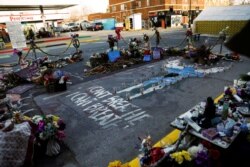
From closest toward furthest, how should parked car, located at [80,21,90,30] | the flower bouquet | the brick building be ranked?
1. the flower bouquet
2. the brick building
3. parked car, located at [80,21,90,30]

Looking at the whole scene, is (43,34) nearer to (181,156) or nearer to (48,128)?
(48,128)

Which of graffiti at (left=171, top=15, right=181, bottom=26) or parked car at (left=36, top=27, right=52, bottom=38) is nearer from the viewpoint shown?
parked car at (left=36, top=27, right=52, bottom=38)

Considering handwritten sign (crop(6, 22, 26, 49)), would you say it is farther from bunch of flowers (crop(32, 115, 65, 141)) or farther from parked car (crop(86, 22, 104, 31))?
parked car (crop(86, 22, 104, 31))

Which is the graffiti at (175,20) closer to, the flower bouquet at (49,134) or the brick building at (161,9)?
the brick building at (161,9)

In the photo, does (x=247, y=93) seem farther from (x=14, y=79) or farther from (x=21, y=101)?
(x=14, y=79)

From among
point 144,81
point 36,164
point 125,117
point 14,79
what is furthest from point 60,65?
point 36,164

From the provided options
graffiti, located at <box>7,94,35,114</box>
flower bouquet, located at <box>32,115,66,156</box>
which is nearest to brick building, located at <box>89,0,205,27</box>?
graffiti, located at <box>7,94,35,114</box>

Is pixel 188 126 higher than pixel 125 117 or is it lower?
higher

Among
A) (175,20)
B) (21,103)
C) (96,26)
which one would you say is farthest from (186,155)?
(96,26)

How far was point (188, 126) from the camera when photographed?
418cm

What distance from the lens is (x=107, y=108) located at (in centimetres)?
677

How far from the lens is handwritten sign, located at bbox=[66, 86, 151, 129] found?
5922mm

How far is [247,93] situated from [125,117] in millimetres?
3427

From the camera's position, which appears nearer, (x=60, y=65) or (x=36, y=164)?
(x=36, y=164)
